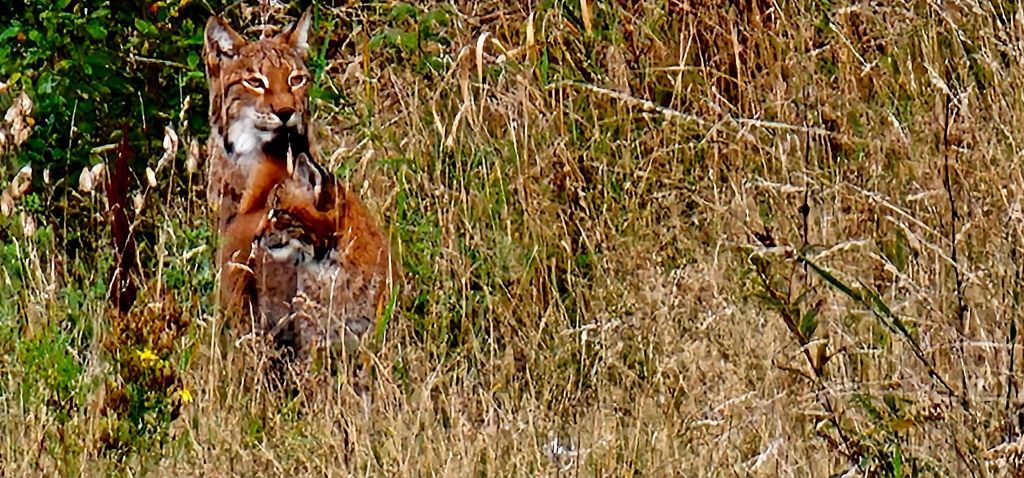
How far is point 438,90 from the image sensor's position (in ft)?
18.1

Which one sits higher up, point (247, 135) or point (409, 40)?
point (409, 40)

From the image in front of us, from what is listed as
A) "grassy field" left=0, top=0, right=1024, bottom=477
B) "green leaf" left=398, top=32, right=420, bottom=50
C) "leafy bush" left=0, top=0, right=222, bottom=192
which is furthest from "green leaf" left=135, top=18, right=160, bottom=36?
"green leaf" left=398, top=32, right=420, bottom=50

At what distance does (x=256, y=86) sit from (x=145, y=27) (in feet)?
3.13

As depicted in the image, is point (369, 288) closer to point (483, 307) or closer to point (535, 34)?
point (483, 307)

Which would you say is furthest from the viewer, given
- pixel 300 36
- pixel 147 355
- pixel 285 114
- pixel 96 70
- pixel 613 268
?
pixel 96 70

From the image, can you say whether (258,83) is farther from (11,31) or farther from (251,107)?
(11,31)

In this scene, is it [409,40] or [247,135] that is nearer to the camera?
[247,135]

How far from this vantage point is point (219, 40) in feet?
17.7

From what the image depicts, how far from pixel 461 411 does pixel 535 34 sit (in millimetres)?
1902

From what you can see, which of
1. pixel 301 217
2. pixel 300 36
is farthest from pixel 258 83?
pixel 301 217

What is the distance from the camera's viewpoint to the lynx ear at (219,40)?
536 centimetres

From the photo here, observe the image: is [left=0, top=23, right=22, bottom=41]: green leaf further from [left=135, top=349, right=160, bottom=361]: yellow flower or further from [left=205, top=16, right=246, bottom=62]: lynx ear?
[left=135, top=349, right=160, bottom=361]: yellow flower

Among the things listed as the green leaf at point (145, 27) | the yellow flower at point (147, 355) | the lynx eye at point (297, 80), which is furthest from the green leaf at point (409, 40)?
the yellow flower at point (147, 355)

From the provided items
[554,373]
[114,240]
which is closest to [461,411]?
[554,373]
